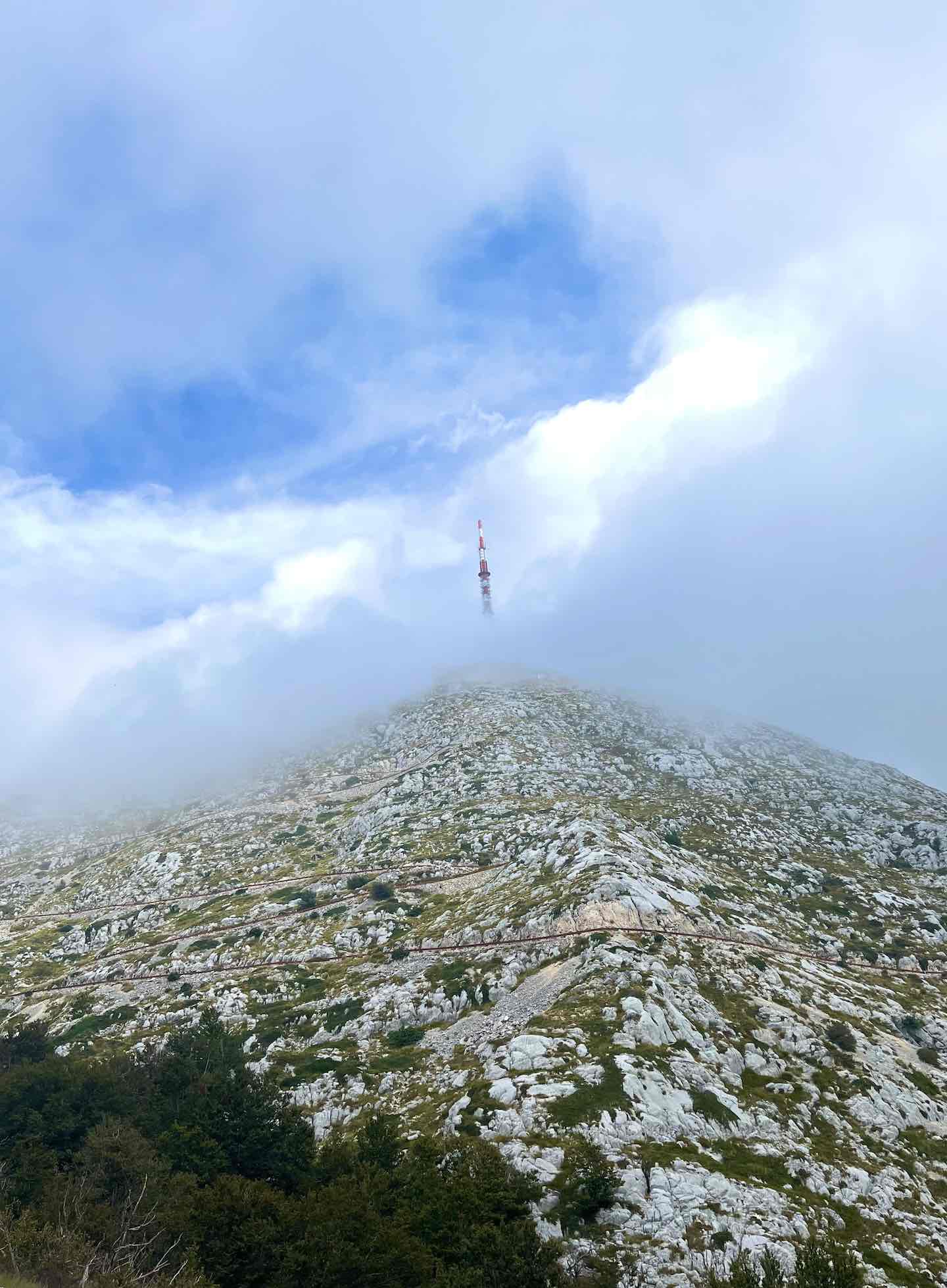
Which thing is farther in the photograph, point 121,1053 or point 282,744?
point 282,744

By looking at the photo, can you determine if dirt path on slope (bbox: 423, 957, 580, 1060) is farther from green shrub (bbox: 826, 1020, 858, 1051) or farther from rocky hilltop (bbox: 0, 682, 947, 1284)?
green shrub (bbox: 826, 1020, 858, 1051)

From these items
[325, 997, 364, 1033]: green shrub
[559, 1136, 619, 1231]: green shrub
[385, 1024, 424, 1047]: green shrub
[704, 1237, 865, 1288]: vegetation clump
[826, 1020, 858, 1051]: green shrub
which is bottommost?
[704, 1237, 865, 1288]: vegetation clump

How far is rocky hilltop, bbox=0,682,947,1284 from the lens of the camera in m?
30.9

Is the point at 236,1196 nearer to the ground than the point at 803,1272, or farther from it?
farther from it

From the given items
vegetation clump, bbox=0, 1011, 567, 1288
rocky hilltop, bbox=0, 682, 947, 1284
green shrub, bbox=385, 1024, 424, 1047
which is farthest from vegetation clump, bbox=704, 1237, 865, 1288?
green shrub, bbox=385, 1024, 424, 1047

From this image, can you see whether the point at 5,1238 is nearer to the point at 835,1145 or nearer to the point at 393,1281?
the point at 393,1281

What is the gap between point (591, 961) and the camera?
4784 cm

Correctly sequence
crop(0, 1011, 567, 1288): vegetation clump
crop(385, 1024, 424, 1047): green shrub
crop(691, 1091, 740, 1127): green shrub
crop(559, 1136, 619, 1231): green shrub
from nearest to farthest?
crop(0, 1011, 567, 1288): vegetation clump
crop(559, 1136, 619, 1231): green shrub
crop(691, 1091, 740, 1127): green shrub
crop(385, 1024, 424, 1047): green shrub

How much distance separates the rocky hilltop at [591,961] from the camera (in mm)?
30906

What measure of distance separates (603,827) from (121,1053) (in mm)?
49696

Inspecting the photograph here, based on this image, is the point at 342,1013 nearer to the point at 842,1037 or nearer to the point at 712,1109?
the point at 712,1109

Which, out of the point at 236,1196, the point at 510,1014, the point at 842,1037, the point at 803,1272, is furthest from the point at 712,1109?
the point at 236,1196

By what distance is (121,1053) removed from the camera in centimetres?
4559

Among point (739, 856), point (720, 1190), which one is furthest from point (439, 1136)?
point (739, 856)
